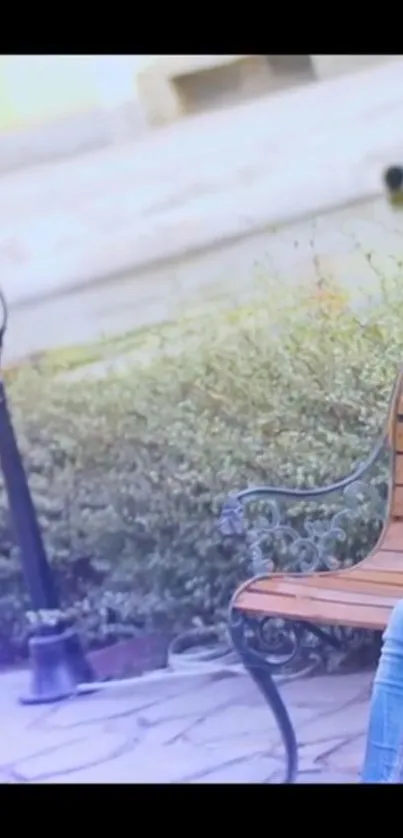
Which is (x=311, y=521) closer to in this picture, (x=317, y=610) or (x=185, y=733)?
(x=317, y=610)

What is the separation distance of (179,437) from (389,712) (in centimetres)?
73

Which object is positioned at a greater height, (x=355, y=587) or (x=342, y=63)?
(x=342, y=63)

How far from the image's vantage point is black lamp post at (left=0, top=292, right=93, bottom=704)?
2.64 m

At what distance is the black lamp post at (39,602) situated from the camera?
264 cm

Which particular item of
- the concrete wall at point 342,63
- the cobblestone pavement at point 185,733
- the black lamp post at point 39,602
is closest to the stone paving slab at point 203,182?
the concrete wall at point 342,63

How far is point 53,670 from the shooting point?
8.65 ft

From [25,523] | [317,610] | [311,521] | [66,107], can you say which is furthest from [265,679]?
[66,107]

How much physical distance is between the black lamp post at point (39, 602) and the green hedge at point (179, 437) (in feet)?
0.08

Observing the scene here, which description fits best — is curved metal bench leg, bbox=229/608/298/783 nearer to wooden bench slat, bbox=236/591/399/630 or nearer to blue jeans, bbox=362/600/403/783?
wooden bench slat, bbox=236/591/399/630

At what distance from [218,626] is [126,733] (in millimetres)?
306

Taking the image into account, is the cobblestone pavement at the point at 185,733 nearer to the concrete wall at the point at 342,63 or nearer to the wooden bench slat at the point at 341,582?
the wooden bench slat at the point at 341,582

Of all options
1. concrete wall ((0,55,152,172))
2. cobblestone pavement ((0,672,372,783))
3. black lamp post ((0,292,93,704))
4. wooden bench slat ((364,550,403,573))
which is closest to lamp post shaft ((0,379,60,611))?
black lamp post ((0,292,93,704))

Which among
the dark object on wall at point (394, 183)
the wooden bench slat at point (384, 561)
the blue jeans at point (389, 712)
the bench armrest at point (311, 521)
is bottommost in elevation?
the blue jeans at point (389, 712)

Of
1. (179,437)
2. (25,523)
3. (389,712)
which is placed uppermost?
(179,437)
